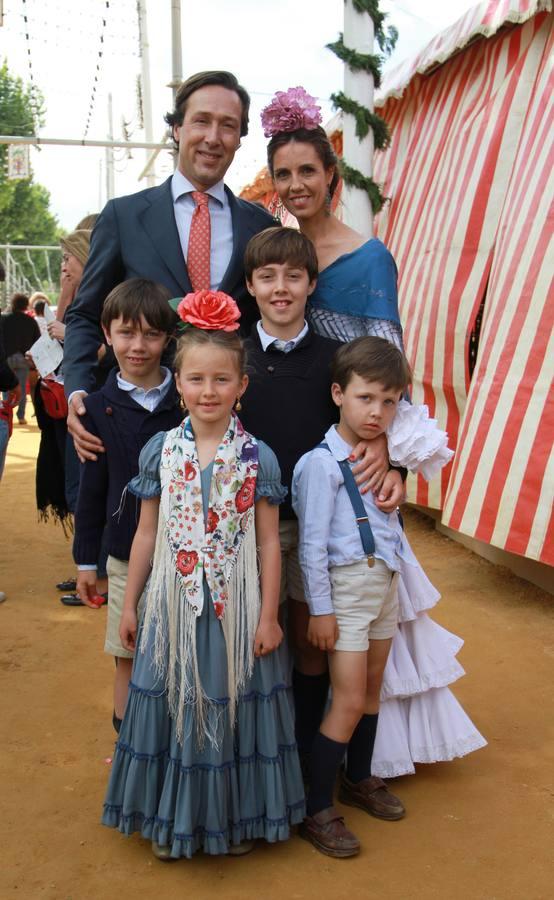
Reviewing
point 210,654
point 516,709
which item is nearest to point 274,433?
point 210,654

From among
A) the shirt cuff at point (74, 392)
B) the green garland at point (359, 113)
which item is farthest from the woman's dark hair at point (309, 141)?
the green garland at point (359, 113)

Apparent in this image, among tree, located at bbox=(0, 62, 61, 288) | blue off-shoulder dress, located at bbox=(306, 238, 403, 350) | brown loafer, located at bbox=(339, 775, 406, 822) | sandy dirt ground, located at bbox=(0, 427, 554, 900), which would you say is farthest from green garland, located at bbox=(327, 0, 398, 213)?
tree, located at bbox=(0, 62, 61, 288)

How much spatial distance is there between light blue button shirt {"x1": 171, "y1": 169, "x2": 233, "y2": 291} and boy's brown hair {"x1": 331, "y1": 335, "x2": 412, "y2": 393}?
21.7 inches

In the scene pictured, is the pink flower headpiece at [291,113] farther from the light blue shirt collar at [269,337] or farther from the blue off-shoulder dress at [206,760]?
the blue off-shoulder dress at [206,760]

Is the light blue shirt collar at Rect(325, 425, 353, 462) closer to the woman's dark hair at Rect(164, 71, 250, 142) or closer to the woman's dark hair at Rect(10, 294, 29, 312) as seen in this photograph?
the woman's dark hair at Rect(164, 71, 250, 142)

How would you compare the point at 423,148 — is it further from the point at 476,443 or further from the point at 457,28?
the point at 476,443

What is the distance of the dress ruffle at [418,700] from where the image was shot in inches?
116

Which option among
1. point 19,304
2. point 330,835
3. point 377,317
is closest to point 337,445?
point 377,317

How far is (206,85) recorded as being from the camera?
2924 mm

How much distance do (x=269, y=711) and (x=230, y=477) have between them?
0.66 meters

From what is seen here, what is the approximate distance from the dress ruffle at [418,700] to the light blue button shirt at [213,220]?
1.18 m

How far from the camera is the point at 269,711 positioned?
250 centimetres

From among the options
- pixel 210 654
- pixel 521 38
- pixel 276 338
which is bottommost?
pixel 210 654

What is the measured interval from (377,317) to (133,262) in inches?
31.8
